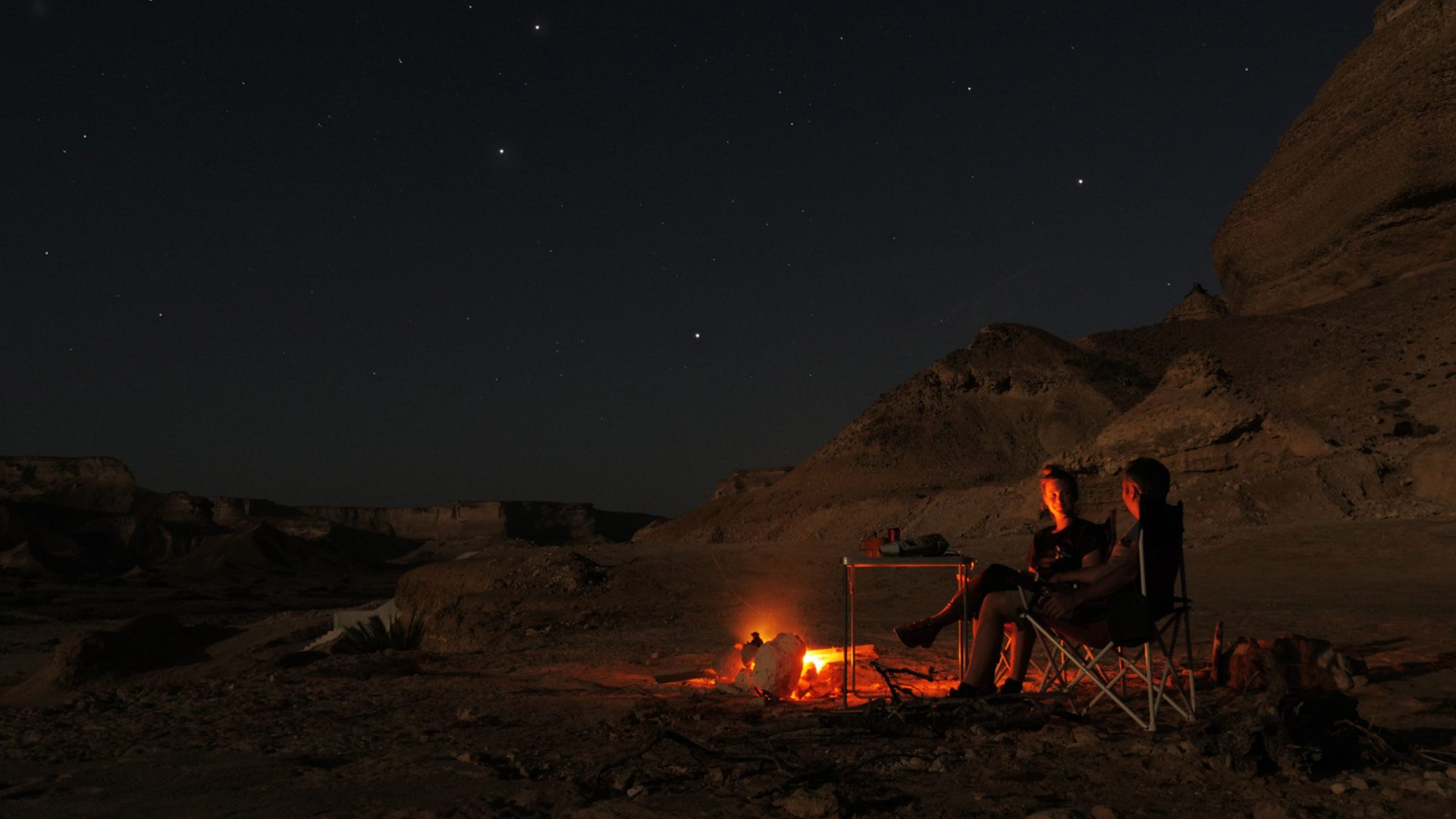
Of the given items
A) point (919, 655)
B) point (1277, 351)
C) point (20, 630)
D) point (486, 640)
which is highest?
point (1277, 351)

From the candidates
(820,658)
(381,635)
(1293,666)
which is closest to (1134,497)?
(1293,666)

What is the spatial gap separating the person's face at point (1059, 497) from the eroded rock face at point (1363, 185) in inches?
1617

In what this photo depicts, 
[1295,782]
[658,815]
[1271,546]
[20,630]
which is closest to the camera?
[658,815]

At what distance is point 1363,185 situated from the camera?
40625 mm

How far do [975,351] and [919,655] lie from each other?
36941 millimetres

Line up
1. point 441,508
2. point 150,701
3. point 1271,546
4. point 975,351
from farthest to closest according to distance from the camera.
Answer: point 441,508 → point 975,351 → point 1271,546 → point 150,701

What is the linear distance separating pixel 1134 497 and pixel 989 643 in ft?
3.44

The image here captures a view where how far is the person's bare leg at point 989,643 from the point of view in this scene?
15.2ft

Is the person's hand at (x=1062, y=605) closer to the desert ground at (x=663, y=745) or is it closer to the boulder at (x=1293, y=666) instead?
the desert ground at (x=663, y=745)

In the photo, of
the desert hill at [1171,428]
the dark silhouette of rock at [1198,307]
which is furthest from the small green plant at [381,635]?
the dark silhouette of rock at [1198,307]

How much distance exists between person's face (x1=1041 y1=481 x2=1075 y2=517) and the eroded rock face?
41.1 meters

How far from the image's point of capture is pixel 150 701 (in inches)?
232

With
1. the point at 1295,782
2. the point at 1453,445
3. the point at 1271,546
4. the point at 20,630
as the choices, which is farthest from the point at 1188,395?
the point at 20,630

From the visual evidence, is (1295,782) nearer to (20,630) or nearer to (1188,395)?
(1188,395)
